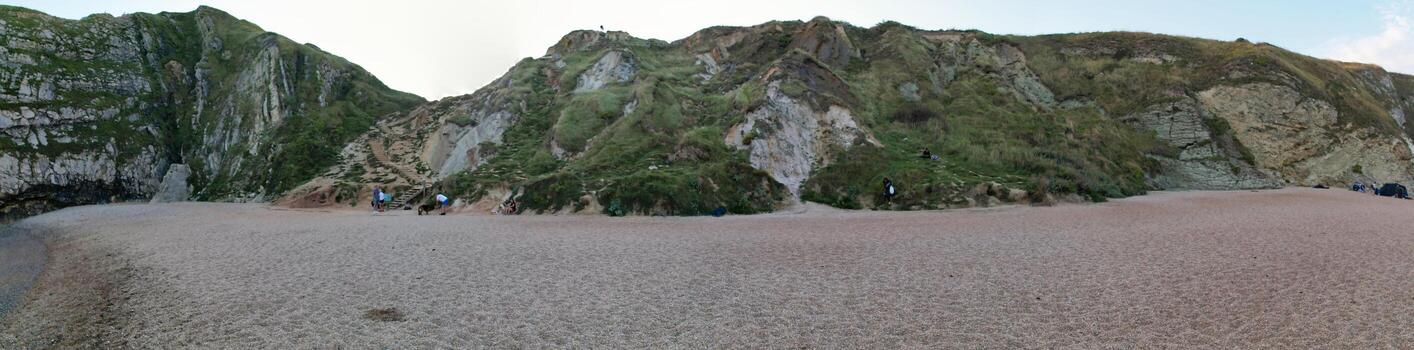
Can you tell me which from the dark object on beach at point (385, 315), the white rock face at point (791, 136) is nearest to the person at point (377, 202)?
the white rock face at point (791, 136)

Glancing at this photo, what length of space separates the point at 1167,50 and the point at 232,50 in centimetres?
9226

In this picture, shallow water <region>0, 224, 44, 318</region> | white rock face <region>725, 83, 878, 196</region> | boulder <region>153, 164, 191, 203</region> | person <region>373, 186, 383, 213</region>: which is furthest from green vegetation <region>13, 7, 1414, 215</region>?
shallow water <region>0, 224, 44, 318</region>

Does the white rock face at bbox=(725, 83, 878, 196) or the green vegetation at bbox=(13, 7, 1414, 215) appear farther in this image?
the white rock face at bbox=(725, 83, 878, 196)

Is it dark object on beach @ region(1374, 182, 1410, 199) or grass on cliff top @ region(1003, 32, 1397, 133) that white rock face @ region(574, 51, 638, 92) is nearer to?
grass on cliff top @ region(1003, 32, 1397, 133)

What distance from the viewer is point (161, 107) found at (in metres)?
49.4

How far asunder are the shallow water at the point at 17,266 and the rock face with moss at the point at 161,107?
1867 cm

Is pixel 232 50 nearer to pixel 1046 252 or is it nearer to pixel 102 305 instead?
pixel 102 305

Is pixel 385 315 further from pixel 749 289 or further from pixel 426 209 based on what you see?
pixel 426 209

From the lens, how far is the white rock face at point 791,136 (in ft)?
93.8

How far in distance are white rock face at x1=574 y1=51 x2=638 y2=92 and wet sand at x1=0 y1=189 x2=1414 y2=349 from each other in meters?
31.3

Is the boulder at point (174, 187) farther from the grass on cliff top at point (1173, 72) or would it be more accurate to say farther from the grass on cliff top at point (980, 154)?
the grass on cliff top at point (1173, 72)

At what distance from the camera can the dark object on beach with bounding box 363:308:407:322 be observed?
7.17 m

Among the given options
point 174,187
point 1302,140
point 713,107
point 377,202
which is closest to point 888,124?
point 713,107

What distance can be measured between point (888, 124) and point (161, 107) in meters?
65.3
